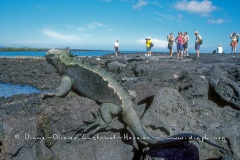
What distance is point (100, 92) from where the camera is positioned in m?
3.24

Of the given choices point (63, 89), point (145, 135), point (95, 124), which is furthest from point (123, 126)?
point (63, 89)

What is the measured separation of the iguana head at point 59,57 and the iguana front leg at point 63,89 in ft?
0.65

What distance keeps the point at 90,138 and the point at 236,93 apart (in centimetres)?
298

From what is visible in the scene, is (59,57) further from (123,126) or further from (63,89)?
(123,126)

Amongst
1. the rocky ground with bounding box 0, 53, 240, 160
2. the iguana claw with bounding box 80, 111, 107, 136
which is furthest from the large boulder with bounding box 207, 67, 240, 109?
the iguana claw with bounding box 80, 111, 107, 136

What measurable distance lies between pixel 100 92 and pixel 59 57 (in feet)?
2.60

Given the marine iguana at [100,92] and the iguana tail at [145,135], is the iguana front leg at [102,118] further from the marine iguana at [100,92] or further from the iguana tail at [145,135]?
the iguana tail at [145,135]

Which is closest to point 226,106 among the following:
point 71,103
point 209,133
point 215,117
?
point 215,117

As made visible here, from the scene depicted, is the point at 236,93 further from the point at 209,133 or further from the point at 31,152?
the point at 31,152

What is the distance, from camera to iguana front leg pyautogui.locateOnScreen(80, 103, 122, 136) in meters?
2.91

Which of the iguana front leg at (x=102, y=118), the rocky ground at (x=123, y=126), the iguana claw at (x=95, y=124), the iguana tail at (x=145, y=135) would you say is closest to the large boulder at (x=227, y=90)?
the rocky ground at (x=123, y=126)

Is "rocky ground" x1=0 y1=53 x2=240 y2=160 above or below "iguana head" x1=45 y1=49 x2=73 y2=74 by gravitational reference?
below

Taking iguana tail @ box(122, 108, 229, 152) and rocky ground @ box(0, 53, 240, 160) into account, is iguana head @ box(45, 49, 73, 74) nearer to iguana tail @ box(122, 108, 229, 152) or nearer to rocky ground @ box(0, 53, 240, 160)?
rocky ground @ box(0, 53, 240, 160)

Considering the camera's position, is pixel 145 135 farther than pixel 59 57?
No
